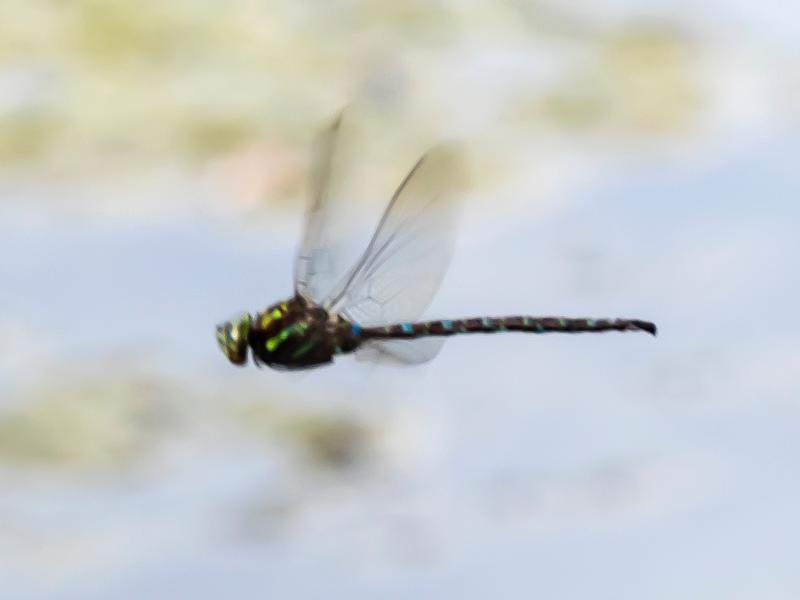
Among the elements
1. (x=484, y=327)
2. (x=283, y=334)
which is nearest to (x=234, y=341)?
(x=283, y=334)

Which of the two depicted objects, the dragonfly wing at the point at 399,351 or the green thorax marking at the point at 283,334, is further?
the dragonfly wing at the point at 399,351

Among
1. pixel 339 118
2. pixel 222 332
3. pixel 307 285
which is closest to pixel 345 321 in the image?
pixel 307 285

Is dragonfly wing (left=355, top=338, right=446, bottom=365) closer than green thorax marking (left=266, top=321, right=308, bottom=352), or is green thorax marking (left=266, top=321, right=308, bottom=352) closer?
green thorax marking (left=266, top=321, right=308, bottom=352)

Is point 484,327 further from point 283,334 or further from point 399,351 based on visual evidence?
point 283,334

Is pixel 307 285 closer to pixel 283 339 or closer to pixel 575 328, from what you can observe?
pixel 283 339
